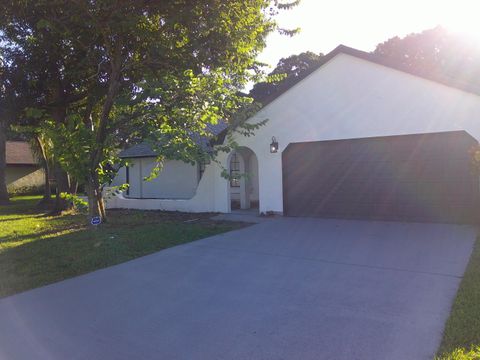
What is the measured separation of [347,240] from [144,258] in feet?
13.9

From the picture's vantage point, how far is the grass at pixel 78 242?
6.82m

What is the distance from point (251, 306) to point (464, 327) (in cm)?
229

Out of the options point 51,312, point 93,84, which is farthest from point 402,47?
point 51,312

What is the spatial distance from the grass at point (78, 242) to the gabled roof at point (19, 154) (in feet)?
68.5

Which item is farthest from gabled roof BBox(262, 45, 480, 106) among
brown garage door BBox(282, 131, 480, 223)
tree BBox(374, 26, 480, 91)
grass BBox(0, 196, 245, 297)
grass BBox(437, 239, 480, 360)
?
tree BBox(374, 26, 480, 91)

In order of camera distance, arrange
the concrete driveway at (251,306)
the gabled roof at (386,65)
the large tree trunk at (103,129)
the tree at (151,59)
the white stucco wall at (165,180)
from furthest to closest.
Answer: the white stucco wall at (165,180) < the large tree trunk at (103,129) < the gabled roof at (386,65) < the tree at (151,59) < the concrete driveway at (251,306)

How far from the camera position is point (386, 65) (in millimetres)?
10969

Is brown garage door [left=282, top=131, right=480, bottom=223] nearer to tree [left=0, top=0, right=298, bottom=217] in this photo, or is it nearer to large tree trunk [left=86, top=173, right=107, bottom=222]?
tree [left=0, top=0, right=298, bottom=217]

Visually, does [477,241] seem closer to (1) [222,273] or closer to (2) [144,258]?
(1) [222,273]

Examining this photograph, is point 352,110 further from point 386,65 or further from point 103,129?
point 103,129

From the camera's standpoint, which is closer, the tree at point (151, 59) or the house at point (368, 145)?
the tree at point (151, 59)

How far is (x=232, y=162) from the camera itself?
16156mm

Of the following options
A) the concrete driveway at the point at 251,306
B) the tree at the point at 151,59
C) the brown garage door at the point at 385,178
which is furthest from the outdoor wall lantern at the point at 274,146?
the concrete driveway at the point at 251,306

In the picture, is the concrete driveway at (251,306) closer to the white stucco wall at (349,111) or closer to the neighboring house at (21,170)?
the white stucco wall at (349,111)
